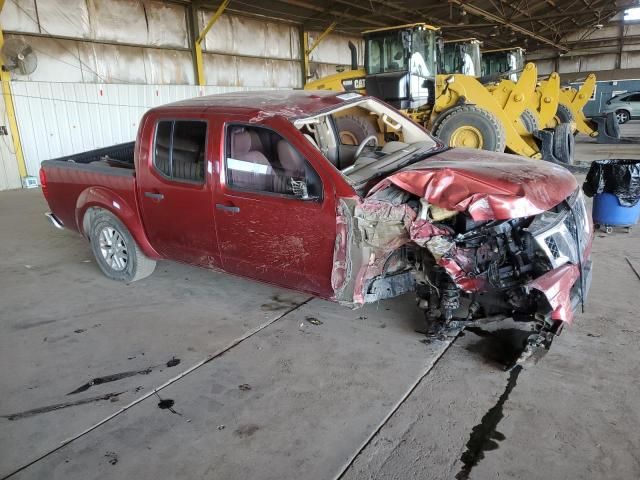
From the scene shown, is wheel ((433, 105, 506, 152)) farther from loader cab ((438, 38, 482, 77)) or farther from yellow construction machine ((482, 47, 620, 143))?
yellow construction machine ((482, 47, 620, 143))

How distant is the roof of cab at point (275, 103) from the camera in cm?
351

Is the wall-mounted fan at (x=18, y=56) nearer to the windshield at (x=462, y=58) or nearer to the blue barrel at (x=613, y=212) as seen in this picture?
the windshield at (x=462, y=58)

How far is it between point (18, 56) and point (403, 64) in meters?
8.12

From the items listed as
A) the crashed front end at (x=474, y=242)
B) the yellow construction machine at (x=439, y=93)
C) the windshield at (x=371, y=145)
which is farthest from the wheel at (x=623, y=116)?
the crashed front end at (x=474, y=242)

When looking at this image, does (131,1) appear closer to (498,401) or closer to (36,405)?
(36,405)

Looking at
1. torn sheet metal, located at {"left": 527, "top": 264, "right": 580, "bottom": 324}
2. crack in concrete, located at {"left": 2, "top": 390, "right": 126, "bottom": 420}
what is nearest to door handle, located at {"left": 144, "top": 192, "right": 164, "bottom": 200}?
crack in concrete, located at {"left": 2, "top": 390, "right": 126, "bottom": 420}

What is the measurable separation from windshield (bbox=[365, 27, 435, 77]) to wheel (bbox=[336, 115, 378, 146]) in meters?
1.88

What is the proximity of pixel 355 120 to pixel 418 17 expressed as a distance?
45.9 feet

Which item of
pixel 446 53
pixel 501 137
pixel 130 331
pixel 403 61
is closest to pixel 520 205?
pixel 130 331

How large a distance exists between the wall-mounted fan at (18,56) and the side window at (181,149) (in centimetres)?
847

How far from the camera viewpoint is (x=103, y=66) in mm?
12008

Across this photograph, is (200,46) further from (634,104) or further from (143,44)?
(634,104)

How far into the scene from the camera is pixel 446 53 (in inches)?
511

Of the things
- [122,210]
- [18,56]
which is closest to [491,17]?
[18,56]
